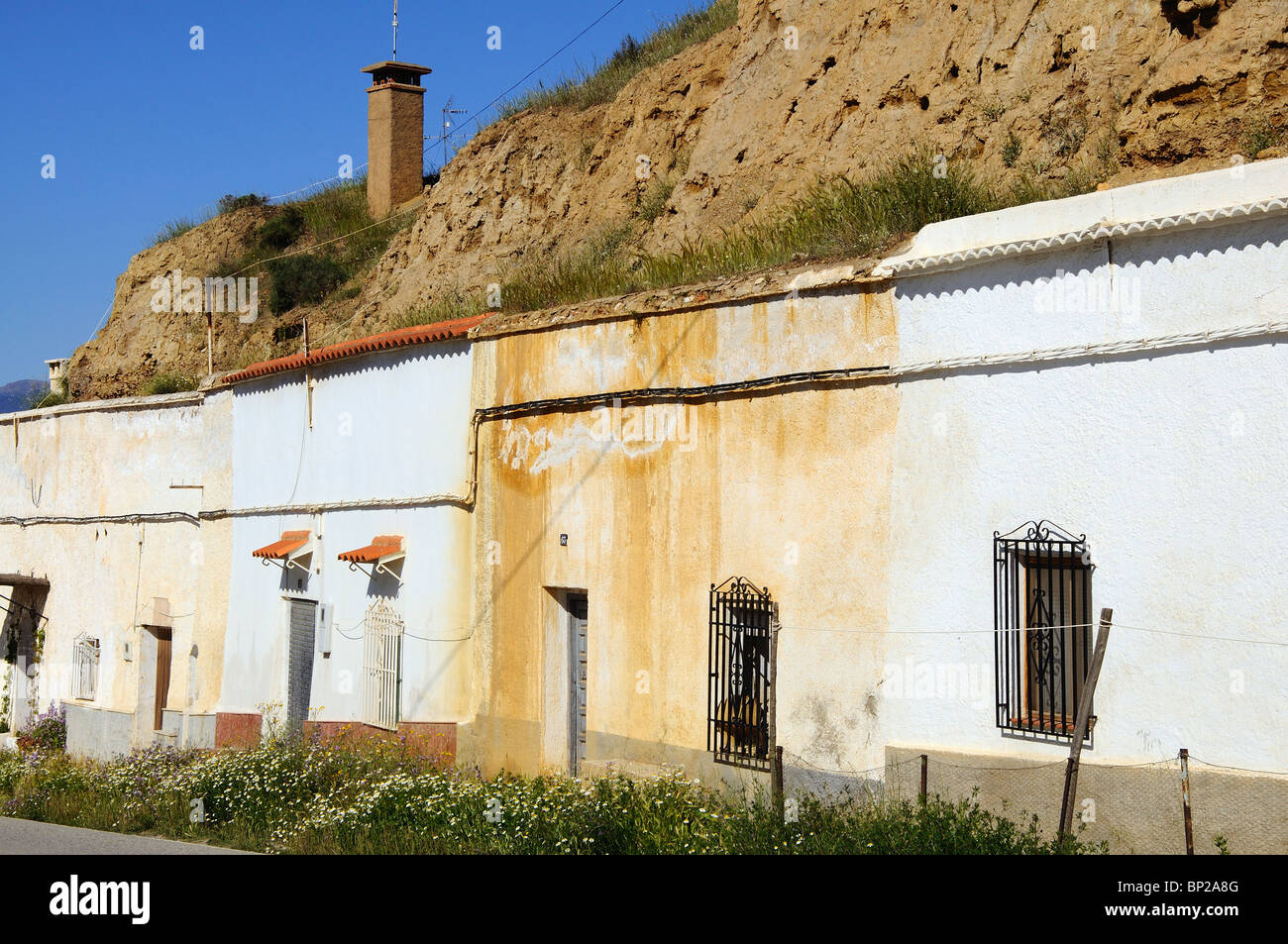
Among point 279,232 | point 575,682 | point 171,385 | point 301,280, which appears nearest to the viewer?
point 575,682

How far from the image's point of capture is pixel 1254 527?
7.92m

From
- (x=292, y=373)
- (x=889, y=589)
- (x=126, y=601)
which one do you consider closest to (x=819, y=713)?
(x=889, y=589)

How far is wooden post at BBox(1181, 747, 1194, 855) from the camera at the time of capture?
25.9 feet

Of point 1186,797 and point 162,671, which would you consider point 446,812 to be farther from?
point 162,671

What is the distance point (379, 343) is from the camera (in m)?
14.6

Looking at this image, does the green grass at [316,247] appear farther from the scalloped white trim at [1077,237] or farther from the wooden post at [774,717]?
the scalloped white trim at [1077,237]

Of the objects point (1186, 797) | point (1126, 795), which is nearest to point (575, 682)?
point (1126, 795)

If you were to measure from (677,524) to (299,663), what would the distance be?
21.8ft

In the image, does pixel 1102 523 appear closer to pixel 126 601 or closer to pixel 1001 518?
pixel 1001 518

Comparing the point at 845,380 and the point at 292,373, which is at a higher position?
the point at 292,373

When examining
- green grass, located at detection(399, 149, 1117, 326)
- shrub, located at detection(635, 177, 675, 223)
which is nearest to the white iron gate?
green grass, located at detection(399, 149, 1117, 326)

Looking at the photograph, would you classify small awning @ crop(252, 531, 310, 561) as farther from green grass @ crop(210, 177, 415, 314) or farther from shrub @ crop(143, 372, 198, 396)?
green grass @ crop(210, 177, 415, 314)

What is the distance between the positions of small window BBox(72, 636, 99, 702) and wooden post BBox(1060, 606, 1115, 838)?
52.1 feet
